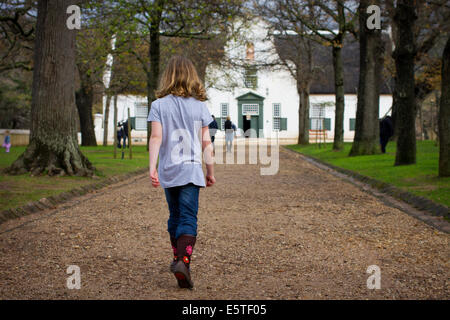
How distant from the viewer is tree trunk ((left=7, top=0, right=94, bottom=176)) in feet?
45.6

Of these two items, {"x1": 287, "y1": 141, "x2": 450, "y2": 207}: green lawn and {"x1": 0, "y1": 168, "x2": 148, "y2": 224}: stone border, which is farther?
{"x1": 287, "y1": 141, "x2": 450, "y2": 207}: green lawn

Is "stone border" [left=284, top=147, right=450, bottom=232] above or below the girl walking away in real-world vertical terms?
below

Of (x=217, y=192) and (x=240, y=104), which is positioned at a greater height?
(x=240, y=104)

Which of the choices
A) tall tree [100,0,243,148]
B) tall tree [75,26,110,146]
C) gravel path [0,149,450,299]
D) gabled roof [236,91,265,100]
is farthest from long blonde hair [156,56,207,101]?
gabled roof [236,91,265,100]

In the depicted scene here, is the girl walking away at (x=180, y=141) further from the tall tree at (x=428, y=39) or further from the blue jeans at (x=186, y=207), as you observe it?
the tall tree at (x=428, y=39)

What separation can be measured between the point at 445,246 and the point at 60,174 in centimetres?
952

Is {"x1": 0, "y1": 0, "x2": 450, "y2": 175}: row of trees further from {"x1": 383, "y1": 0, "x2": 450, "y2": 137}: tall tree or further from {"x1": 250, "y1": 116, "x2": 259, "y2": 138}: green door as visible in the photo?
{"x1": 250, "y1": 116, "x2": 259, "y2": 138}: green door

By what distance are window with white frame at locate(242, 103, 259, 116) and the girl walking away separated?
5539cm

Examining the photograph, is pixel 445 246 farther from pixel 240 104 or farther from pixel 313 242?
pixel 240 104

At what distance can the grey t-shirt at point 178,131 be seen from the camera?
4.94 metres

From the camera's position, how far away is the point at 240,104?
6000cm
